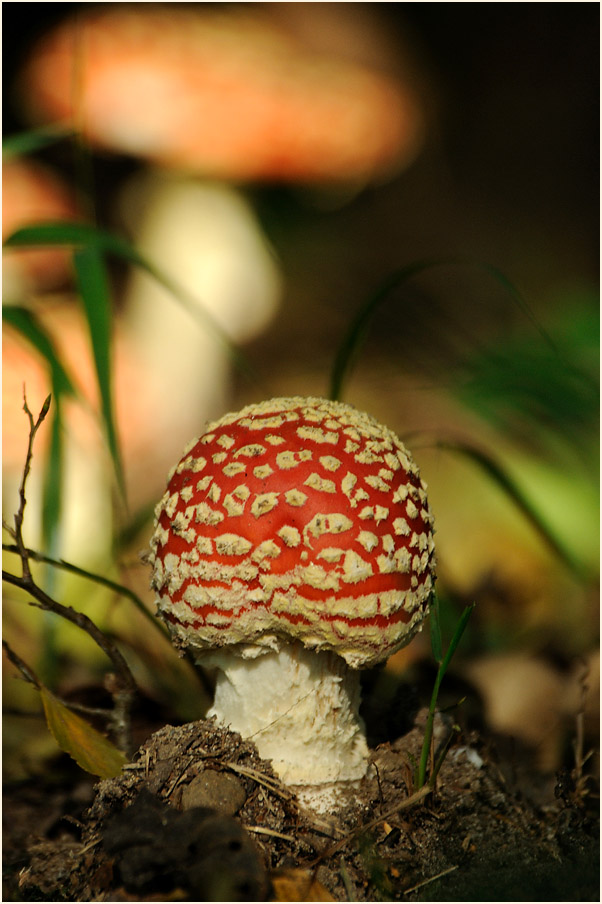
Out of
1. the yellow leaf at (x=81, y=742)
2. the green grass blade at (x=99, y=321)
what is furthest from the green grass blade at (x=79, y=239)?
the yellow leaf at (x=81, y=742)

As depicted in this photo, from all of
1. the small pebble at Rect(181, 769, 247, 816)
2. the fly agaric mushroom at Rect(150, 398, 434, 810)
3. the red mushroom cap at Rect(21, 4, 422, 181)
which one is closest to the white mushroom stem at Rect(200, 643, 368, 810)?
the fly agaric mushroom at Rect(150, 398, 434, 810)

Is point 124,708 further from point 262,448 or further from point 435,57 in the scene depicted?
point 435,57

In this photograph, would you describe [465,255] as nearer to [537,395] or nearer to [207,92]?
[537,395]

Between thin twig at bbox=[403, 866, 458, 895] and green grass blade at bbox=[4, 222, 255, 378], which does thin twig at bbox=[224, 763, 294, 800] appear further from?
green grass blade at bbox=[4, 222, 255, 378]

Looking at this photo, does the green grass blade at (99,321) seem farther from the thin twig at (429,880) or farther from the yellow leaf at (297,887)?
the thin twig at (429,880)

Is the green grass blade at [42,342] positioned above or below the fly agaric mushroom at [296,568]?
above

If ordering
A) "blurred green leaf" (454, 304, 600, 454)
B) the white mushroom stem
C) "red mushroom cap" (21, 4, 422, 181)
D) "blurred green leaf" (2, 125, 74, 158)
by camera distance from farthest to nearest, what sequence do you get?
"red mushroom cap" (21, 4, 422, 181)
"blurred green leaf" (454, 304, 600, 454)
"blurred green leaf" (2, 125, 74, 158)
the white mushroom stem
